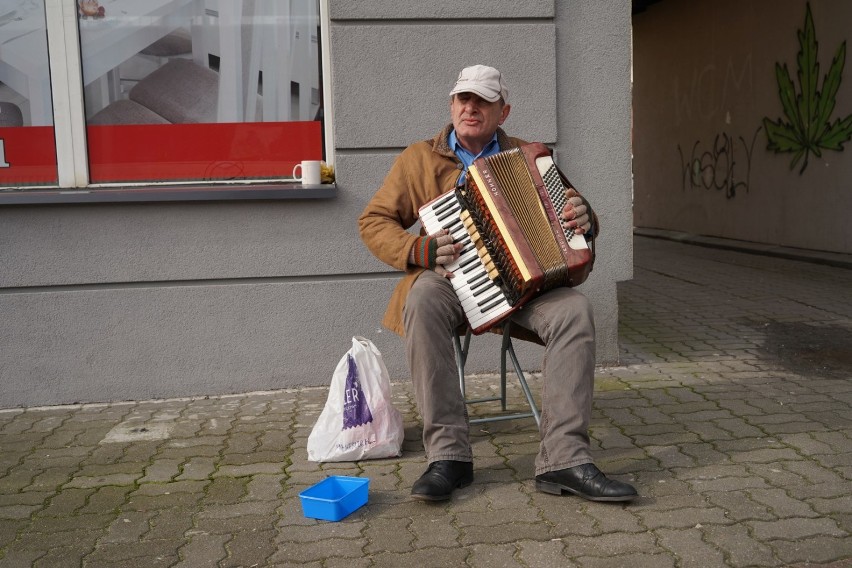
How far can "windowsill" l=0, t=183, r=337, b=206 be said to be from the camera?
16.0ft

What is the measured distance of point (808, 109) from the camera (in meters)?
10.9

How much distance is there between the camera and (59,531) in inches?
129

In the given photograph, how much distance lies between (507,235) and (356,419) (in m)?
1.06

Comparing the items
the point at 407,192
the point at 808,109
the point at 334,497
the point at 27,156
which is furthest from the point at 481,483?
the point at 808,109

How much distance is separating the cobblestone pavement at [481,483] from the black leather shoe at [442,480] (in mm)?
50

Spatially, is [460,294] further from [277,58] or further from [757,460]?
[277,58]

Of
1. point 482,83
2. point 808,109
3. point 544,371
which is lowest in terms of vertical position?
point 544,371

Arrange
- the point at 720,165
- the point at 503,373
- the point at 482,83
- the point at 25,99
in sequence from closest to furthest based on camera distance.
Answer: the point at 482,83
the point at 503,373
the point at 25,99
the point at 720,165

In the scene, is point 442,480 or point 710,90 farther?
point 710,90

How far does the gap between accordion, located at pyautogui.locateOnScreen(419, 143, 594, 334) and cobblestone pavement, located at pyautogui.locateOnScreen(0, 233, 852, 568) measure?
2.48ft

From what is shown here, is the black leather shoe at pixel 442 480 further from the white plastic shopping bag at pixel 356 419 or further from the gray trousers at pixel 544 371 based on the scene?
the white plastic shopping bag at pixel 356 419

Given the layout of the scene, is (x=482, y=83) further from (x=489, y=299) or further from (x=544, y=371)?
(x=544, y=371)

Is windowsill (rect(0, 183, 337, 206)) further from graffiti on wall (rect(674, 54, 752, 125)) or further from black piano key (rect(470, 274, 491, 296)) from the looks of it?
graffiti on wall (rect(674, 54, 752, 125))

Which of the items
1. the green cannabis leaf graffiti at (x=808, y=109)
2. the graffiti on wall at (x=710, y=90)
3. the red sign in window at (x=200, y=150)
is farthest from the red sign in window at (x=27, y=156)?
the graffiti on wall at (x=710, y=90)
